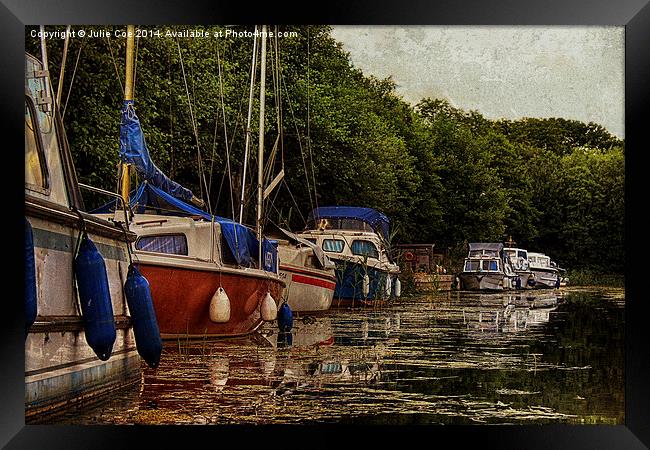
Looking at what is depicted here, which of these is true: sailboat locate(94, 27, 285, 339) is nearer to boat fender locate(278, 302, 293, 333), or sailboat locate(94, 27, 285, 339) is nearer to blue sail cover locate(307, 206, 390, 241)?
boat fender locate(278, 302, 293, 333)

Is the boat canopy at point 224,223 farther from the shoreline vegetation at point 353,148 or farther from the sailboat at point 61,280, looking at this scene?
the sailboat at point 61,280

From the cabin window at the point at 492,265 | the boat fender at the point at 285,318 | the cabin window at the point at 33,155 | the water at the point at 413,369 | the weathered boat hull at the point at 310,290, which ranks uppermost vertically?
the cabin window at the point at 33,155

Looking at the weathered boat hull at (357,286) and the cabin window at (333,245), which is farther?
the cabin window at (333,245)

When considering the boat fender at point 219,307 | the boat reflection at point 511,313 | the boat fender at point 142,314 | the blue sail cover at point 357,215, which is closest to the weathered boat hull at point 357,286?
the blue sail cover at point 357,215

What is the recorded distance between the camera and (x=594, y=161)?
622 centimetres

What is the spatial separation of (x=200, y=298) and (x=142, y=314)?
747mm

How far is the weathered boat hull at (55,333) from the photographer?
5160 mm

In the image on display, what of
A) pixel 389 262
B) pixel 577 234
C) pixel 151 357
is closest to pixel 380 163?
pixel 389 262

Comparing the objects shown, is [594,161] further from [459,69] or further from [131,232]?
[131,232]

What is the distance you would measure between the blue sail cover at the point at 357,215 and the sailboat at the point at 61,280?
1365mm

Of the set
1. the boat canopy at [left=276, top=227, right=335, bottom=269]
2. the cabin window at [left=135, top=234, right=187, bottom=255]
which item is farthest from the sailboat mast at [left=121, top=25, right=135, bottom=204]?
the boat canopy at [left=276, top=227, right=335, bottom=269]

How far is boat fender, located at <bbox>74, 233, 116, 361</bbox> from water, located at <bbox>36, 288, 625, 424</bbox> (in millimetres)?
432

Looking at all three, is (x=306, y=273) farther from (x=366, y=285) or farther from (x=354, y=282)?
(x=366, y=285)
